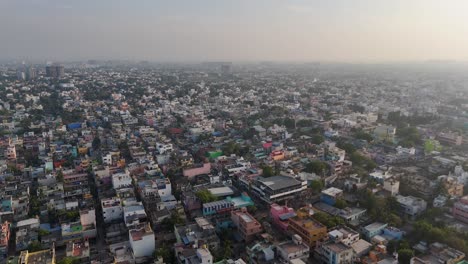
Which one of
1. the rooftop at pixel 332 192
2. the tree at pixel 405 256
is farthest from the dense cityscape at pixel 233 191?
the rooftop at pixel 332 192

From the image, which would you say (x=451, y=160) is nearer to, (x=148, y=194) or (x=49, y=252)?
(x=148, y=194)

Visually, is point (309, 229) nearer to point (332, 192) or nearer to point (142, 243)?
point (332, 192)

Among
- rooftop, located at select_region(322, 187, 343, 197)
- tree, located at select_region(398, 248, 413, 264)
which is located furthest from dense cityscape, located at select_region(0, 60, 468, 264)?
rooftop, located at select_region(322, 187, 343, 197)

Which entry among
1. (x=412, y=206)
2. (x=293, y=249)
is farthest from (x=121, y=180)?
(x=412, y=206)

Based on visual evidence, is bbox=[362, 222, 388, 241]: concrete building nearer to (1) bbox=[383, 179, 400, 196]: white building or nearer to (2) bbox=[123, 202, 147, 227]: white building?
(1) bbox=[383, 179, 400, 196]: white building

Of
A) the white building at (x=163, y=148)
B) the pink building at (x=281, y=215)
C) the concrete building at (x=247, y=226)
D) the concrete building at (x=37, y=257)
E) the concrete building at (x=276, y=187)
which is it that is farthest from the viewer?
the white building at (x=163, y=148)

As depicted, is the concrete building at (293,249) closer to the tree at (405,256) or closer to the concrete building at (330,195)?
the tree at (405,256)

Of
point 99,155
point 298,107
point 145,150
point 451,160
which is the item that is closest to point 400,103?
point 298,107
